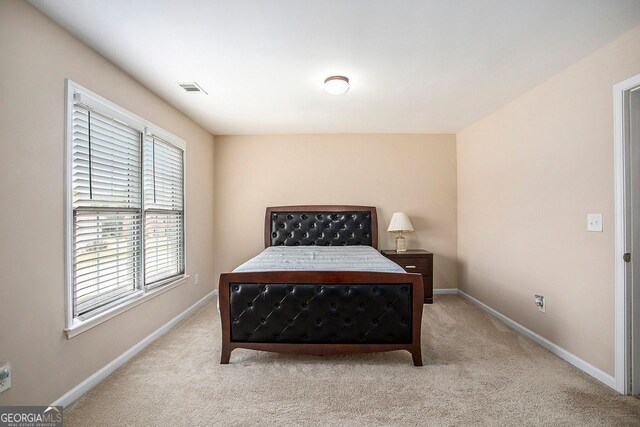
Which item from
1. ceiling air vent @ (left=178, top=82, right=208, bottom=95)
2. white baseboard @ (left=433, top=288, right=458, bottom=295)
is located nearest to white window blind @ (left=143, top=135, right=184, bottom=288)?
ceiling air vent @ (left=178, top=82, right=208, bottom=95)

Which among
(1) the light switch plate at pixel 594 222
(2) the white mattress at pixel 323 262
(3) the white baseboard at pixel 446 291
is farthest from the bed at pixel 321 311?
(3) the white baseboard at pixel 446 291

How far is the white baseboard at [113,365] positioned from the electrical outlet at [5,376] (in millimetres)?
374

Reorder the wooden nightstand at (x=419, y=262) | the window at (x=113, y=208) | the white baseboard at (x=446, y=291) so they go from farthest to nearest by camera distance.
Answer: the white baseboard at (x=446, y=291), the wooden nightstand at (x=419, y=262), the window at (x=113, y=208)

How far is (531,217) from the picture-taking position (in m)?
2.93

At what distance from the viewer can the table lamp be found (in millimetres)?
4191

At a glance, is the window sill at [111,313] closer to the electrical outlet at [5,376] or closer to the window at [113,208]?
the window at [113,208]

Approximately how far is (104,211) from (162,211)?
86 cm

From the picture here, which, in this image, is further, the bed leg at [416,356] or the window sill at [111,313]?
the bed leg at [416,356]

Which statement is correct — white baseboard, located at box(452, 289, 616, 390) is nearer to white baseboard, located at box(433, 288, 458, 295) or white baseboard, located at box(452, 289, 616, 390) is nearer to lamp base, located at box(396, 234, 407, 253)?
white baseboard, located at box(433, 288, 458, 295)

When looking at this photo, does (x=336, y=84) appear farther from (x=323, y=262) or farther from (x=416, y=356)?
(x=416, y=356)

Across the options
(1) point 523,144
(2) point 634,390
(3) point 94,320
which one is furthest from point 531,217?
(3) point 94,320

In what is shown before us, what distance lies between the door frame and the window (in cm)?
358

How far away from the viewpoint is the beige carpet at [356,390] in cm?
179

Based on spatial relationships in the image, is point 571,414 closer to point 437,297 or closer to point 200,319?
point 437,297
